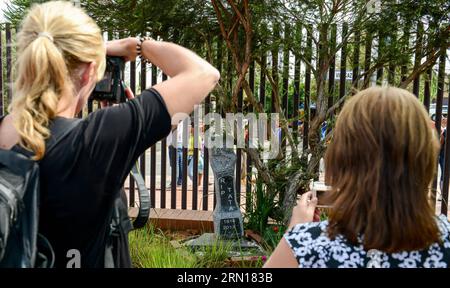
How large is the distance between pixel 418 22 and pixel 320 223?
336 cm

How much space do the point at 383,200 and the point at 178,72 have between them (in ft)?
2.29

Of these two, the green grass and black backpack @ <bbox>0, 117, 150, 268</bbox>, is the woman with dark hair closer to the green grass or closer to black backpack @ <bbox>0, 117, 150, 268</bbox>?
black backpack @ <bbox>0, 117, 150, 268</bbox>

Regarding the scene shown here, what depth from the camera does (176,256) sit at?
3.61 meters

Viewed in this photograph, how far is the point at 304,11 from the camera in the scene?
4320mm

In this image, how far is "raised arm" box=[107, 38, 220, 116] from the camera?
1437mm

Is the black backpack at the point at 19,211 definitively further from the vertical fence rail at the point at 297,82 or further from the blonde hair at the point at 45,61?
the vertical fence rail at the point at 297,82

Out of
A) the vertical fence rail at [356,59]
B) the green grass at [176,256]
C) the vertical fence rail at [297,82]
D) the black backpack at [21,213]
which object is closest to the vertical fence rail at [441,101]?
the vertical fence rail at [356,59]

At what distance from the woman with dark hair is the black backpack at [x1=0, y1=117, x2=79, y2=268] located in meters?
0.65

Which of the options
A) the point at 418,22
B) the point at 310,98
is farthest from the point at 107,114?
the point at 310,98

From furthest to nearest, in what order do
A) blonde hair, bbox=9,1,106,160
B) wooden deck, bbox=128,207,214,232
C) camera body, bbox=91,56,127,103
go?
wooden deck, bbox=128,207,214,232
camera body, bbox=91,56,127,103
blonde hair, bbox=9,1,106,160

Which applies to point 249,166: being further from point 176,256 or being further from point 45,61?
point 45,61

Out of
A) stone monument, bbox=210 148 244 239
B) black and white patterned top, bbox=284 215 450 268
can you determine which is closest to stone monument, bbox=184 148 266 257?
stone monument, bbox=210 148 244 239

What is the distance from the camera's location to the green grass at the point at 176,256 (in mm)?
3553

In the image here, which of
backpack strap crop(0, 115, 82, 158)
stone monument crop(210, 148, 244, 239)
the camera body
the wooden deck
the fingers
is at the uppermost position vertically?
the camera body
